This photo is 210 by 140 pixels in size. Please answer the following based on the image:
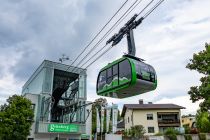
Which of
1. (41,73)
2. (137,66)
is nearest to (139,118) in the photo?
(41,73)

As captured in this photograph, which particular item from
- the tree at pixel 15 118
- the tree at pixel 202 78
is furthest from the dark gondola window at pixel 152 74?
the tree at pixel 15 118

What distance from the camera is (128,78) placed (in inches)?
498

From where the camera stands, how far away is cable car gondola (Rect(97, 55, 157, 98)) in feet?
41.2

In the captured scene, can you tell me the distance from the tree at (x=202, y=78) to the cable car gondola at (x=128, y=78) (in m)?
11.0

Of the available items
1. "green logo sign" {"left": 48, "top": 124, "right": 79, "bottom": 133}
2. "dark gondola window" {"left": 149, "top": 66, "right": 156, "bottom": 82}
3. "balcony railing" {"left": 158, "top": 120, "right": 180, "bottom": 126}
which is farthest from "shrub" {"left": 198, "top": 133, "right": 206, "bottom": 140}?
"balcony railing" {"left": 158, "top": 120, "right": 180, "bottom": 126}

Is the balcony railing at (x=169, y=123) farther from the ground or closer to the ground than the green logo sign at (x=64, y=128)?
farther from the ground

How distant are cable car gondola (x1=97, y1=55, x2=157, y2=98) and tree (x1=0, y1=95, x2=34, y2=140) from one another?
13.9 metres

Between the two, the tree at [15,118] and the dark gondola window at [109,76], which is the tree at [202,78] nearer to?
the dark gondola window at [109,76]

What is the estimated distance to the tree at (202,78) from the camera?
Answer: 22700 millimetres

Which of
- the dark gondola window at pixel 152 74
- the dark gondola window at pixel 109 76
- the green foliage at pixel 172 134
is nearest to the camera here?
the dark gondola window at pixel 152 74

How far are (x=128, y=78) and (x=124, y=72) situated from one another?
1.73 ft

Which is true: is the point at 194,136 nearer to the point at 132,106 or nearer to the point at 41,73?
the point at 41,73

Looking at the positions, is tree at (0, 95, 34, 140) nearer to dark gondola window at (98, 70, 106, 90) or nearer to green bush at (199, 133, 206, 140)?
dark gondola window at (98, 70, 106, 90)

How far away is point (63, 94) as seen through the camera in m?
33.7
